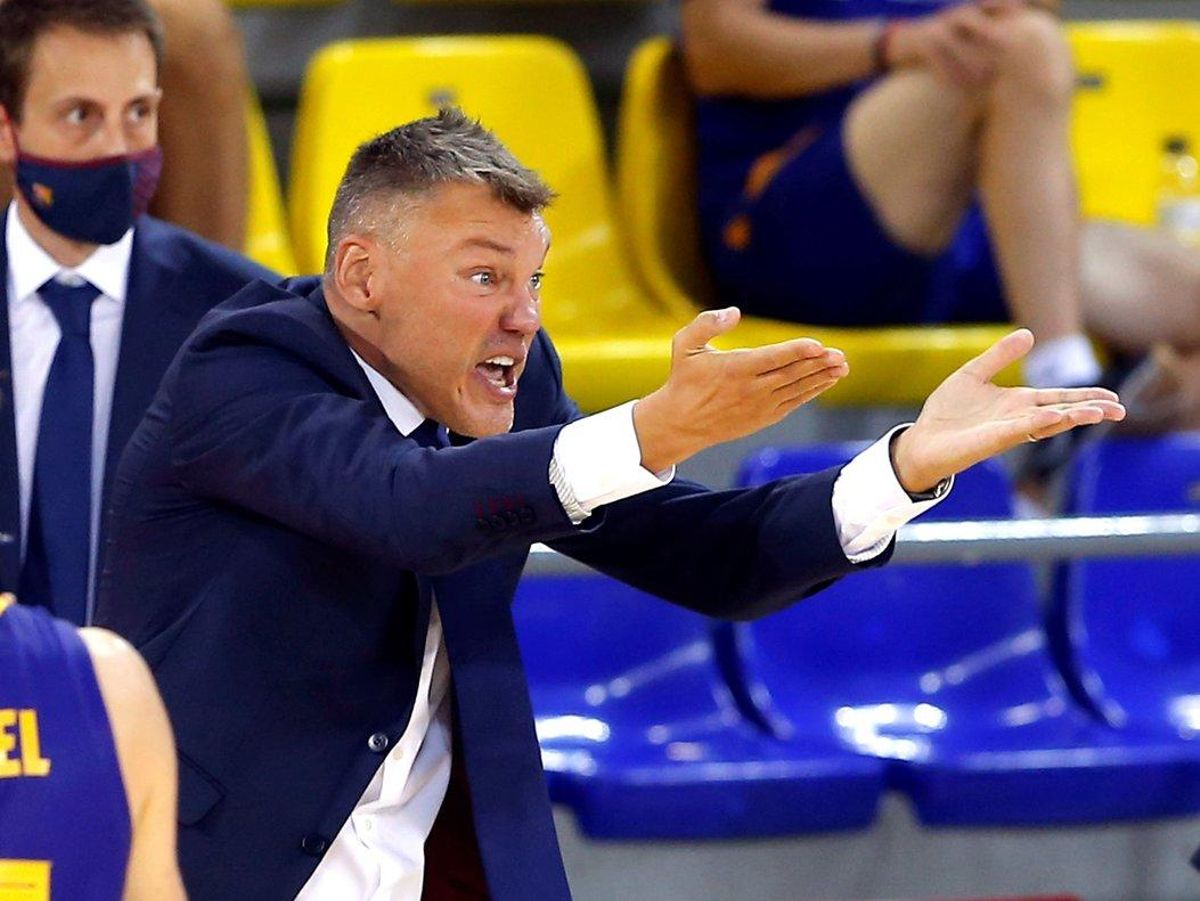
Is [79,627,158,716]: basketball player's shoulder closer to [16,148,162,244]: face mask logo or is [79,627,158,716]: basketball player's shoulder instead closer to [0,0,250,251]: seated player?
[16,148,162,244]: face mask logo

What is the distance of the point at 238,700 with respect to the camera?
199 centimetres

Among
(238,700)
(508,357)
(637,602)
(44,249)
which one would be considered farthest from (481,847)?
(637,602)

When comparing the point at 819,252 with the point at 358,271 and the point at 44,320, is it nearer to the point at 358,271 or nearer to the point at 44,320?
the point at 44,320

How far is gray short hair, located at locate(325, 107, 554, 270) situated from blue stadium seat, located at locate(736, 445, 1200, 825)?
1451 mm

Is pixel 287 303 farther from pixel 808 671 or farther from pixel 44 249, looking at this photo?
pixel 808 671

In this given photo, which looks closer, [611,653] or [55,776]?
[55,776]

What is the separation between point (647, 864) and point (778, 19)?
1.79 metres

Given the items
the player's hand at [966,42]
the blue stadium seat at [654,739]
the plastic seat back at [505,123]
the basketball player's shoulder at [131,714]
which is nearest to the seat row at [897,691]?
the blue stadium seat at [654,739]

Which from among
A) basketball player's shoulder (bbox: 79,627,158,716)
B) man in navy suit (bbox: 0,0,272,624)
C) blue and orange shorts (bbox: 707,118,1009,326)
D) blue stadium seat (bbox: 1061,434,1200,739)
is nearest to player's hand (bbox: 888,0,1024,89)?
blue and orange shorts (bbox: 707,118,1009,326)

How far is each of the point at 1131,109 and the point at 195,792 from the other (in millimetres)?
3404

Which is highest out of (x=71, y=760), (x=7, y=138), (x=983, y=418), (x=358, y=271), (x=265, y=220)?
(x=265, y=220)

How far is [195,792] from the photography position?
1991mm

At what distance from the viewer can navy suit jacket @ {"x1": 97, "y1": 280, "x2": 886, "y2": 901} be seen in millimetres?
1877

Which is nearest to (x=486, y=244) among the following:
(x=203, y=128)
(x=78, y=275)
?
(x=78, y=275)
